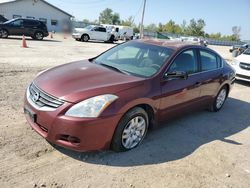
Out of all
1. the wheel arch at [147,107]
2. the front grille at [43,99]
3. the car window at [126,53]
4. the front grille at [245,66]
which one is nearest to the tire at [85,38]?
the front grille at [245,66]

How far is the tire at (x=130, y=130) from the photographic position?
12.3 ft

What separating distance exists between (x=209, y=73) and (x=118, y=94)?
2.83m

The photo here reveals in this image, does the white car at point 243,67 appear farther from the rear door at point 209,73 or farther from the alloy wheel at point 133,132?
the alloy wheel at point 133,132

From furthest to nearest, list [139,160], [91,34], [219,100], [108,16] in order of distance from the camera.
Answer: [108,16], [91,34], [219,100], [139,160]

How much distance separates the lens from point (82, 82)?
385 centimetres

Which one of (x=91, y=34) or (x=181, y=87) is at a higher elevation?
(x=91, y=34)

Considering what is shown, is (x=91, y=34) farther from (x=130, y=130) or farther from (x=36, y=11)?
(x=130, y=130)

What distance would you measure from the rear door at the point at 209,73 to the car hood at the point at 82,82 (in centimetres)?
195

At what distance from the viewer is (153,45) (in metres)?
5.08

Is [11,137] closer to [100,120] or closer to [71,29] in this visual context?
[100,120]

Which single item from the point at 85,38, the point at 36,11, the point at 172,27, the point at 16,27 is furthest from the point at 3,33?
the point at 172,27

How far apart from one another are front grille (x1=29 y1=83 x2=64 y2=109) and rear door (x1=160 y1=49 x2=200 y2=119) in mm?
1746

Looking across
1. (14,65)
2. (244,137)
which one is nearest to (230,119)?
(244,137)

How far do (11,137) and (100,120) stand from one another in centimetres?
156
